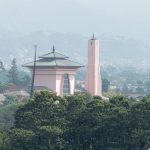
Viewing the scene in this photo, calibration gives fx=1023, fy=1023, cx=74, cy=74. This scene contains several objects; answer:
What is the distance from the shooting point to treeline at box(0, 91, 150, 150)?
32.5 meters

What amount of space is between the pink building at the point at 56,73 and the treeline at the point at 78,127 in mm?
45119

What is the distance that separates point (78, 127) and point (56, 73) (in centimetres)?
4716

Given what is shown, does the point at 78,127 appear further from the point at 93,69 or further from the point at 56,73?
the point at 93,69

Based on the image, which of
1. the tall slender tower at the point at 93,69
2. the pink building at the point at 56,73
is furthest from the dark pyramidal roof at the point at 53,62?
the tall slender tower at the point at 93,69

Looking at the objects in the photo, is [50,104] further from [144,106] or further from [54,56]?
[54,56]

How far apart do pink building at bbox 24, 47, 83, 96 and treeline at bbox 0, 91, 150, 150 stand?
1776 inches

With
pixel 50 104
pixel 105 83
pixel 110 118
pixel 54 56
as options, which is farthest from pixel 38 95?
pixel 105 83

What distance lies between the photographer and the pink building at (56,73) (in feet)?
264

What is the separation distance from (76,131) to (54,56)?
47677 mm

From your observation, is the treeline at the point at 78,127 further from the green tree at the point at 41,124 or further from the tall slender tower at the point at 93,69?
the tall slender tower at the point at 93,69

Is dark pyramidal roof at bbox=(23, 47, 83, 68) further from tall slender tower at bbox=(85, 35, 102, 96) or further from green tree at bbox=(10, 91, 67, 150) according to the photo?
green tree at bbox=(10, 91, 67, 150)

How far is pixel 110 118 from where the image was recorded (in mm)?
33844

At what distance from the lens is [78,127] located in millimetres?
33781

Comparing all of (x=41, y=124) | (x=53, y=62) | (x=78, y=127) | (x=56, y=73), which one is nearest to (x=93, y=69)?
(x=56, y=73)
